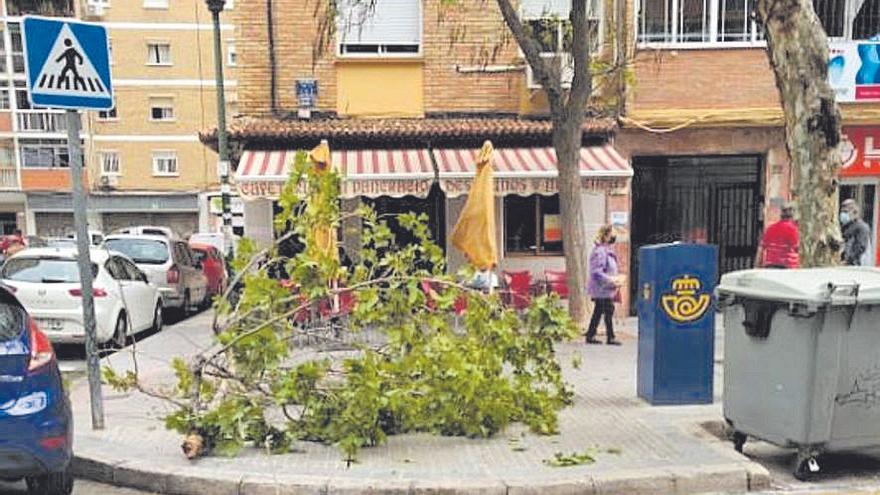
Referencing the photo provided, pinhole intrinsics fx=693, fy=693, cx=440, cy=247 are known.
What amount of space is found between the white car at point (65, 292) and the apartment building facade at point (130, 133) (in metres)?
29.2

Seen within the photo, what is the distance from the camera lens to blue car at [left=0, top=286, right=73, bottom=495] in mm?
4105

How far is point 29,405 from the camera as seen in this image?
4.18 metres

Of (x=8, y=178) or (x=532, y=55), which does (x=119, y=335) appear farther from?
(x=8, y=178)

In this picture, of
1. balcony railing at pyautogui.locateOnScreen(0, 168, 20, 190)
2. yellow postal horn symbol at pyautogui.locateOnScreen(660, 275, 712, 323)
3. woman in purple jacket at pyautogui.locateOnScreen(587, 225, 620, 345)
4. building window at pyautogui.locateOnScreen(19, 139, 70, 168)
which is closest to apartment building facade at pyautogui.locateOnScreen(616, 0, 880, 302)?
woman in purple jacket at pyautogui.locateOnScreen(587, 225, 620, 345)

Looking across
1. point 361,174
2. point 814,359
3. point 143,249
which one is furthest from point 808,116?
point 143,249

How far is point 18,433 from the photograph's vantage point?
13.5 ft

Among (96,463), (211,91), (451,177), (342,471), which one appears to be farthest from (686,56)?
(211,91)

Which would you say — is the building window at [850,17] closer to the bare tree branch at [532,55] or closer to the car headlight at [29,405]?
the bare tree branch at [532,55]

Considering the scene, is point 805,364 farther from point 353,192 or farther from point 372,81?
point 372,81

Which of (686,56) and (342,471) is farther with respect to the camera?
(686,56)

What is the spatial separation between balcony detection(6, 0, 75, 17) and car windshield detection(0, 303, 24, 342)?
42.1 meters

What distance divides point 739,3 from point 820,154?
7.65 metres

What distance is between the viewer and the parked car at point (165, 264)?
539 inches

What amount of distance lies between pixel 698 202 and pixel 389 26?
6.52 m
